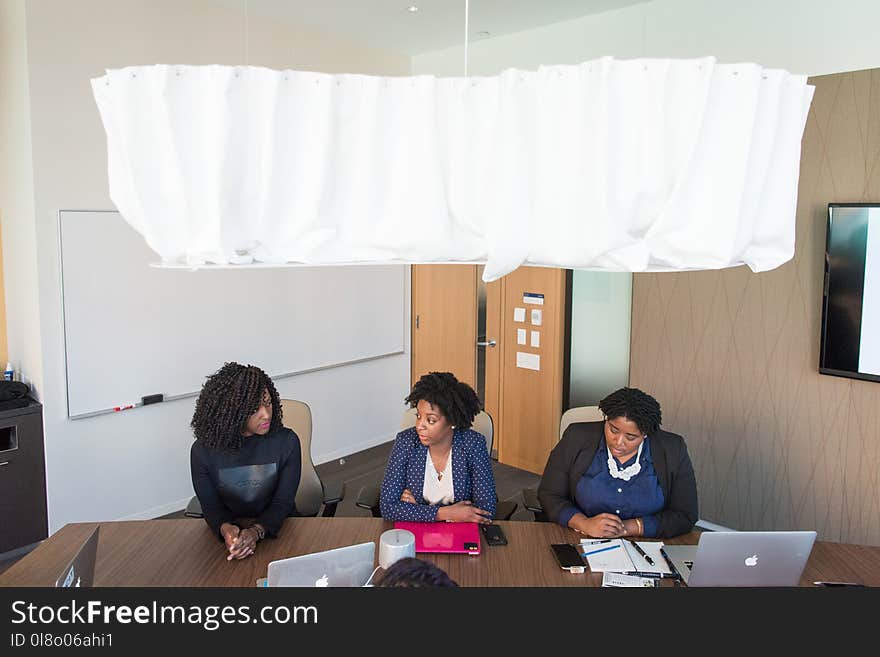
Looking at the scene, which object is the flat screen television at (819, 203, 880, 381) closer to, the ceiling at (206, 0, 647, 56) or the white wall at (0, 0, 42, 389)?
the ceiling at (206, 0, 647, 56)

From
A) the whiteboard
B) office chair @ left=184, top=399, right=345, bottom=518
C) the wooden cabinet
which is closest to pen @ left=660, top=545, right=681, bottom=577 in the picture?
office chair @ left=184, top=399, right=345, bottom=518

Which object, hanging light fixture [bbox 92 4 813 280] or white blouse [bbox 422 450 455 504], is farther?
white blouse [bbox 422 450 455 504]

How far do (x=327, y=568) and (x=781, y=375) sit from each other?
3011mm

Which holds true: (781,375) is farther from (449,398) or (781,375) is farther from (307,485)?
(307,485)

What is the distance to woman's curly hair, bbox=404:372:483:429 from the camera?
308cm

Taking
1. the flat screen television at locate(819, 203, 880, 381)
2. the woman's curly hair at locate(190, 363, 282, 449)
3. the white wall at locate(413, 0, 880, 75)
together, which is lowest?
the woman's curly hair at locate(190, 363, 282, 449)

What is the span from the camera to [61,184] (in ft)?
12.9

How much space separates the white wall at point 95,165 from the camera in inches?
152

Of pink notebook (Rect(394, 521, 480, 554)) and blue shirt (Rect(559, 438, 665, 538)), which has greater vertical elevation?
blue shirt (Rect(559, 438, 665, 538))

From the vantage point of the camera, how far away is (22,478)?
12.9ft

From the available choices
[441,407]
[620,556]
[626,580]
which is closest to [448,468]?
[441,407]

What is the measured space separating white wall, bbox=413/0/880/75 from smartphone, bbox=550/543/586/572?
282cm
